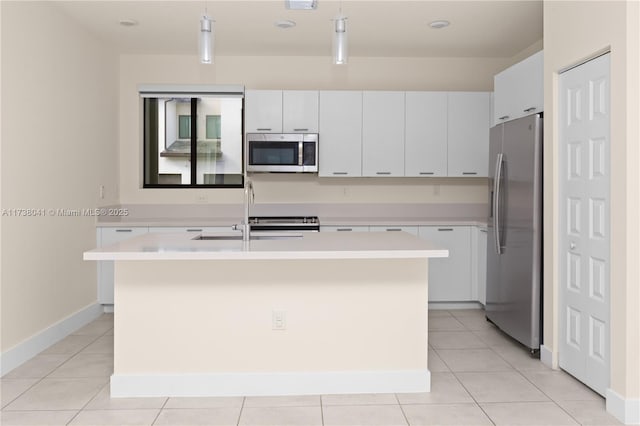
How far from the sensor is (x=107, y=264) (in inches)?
200

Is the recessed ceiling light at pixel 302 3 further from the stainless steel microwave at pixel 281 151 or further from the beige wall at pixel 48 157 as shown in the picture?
the stainless steel microwave at pixel 281 151

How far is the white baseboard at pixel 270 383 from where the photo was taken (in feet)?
10.2

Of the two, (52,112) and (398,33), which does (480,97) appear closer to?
(398,33)

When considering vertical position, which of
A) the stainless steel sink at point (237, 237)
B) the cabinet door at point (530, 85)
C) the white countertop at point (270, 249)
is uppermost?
the cabinet door at point (530, 85)

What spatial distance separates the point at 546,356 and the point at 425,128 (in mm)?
2560

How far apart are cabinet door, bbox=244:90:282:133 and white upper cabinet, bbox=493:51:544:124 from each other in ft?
6.67

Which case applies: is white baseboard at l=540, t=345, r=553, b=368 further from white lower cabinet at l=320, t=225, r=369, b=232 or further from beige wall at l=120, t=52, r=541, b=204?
beige wall at l=120, t=52, r=541, b=204

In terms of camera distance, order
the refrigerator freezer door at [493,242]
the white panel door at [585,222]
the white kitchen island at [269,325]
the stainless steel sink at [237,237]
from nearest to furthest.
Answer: the white panel door at [585,222], the white kitchen island at [269,325], the stainless steel sink at [237,237], the refrigerator freezer door at [493,242]

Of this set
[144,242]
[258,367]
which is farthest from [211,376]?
[144,242]

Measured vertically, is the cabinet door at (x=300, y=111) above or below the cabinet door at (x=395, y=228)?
above

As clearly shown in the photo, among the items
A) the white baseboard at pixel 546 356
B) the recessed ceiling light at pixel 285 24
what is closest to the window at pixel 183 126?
the recessed ceiling light at pixel 285 24

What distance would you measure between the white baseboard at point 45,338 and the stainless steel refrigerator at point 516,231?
11.2 feet

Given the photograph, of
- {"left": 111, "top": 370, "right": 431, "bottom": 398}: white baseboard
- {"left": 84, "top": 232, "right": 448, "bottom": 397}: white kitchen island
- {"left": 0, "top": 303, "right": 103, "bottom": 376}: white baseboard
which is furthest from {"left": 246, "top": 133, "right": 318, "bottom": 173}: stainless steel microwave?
{"left": 111, "top": 370, "right": 431, "bottom": 398}: white baseboard
